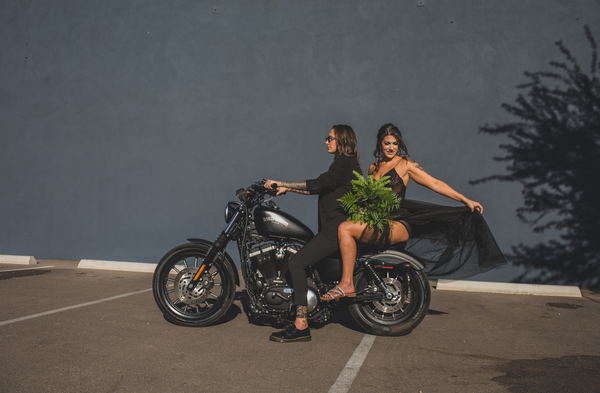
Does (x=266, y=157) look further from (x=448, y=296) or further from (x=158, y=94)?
(x=448, y=296)

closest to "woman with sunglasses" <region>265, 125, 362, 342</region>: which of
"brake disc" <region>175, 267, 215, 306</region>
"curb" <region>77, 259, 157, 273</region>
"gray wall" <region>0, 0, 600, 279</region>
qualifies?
"brake disc" <region>175, 267, 215, 306</region>

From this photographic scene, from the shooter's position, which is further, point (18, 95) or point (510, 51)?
point (18, 95)

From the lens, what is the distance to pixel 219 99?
7.70 meters

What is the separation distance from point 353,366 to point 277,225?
4.20ft

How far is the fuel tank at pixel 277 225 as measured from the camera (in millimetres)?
3701

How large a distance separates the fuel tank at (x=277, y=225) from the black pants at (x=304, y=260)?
0.14 meters

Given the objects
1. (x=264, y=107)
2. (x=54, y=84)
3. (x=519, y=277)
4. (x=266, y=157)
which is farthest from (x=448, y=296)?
(x=54, y=84)

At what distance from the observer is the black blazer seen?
3709mm

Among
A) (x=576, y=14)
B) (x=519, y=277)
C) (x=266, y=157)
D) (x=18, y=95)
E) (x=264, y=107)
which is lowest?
(x=519, y=277)

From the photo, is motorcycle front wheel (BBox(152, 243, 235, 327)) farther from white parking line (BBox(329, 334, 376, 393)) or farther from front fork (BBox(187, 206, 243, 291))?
white parking line (BBox(329, 334, 376, 393))

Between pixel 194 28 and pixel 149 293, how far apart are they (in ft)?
16.0

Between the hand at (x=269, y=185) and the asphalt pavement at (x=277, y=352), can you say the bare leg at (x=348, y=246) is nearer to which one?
the asphalt pavement at (x=277, y=352)

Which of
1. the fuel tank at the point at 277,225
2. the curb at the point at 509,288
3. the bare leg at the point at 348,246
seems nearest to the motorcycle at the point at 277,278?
the fuel tank at the point at 277,225

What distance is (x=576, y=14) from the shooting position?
6660mm
